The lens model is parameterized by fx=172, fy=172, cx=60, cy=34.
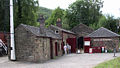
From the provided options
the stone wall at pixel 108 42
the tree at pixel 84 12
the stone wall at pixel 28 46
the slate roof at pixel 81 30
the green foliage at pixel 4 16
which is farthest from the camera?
the tree at pixel 84 12

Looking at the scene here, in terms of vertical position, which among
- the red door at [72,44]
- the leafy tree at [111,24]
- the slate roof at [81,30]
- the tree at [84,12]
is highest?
the tree at [84,12]

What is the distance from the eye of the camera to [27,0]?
34812 mm

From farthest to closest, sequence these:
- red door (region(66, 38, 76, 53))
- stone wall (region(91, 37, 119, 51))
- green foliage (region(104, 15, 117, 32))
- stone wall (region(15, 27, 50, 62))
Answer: green foliage (region(104, 15, 117, 32)) < red door (region(66, 38, 76, 53)) < stone wall (region(91, 37, 119, 51)) < stone wall (region(15, 27, 50, 62))

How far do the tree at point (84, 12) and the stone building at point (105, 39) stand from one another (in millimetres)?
25458

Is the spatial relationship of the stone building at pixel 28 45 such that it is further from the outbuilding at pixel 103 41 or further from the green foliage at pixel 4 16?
the green foliage at pixel 4 16

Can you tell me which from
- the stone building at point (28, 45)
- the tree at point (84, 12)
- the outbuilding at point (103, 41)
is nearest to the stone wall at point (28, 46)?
the stone building at point (28, 45)

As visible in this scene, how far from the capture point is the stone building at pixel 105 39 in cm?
2891

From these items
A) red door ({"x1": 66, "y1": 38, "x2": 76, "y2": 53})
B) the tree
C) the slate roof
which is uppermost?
the tree

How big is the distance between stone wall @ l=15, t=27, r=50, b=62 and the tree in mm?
38368

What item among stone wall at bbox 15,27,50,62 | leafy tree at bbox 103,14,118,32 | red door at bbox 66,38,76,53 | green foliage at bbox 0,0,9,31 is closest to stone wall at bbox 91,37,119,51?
red door at bbox 66,38,76,53

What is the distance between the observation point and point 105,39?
96.6 ft

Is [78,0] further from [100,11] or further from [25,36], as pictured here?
[25,36]

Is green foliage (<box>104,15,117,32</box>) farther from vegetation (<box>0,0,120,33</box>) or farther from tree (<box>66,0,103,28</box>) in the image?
tree (<box>66,0,103,28</box>)

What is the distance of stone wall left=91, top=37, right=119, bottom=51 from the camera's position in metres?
28.9
